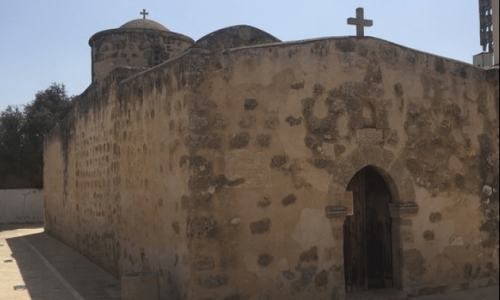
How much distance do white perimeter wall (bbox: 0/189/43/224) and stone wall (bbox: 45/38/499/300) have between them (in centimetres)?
1619

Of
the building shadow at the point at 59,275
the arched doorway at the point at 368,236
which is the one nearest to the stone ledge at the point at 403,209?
the arched doorway at the point at 368,236

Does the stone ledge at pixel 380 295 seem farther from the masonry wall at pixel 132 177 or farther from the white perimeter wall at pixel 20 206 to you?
the white perimeter wall at pixel 20 206

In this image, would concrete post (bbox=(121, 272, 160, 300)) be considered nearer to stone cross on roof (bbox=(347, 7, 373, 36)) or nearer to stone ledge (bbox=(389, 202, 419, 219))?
stone ledge (bbox=(389, 202, 419, 219))

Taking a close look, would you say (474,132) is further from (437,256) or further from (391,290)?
(391,290)

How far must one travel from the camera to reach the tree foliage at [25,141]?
2483 centimetres

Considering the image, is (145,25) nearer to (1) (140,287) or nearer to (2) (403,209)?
(1) (140,287)

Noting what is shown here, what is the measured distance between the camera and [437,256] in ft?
23.2

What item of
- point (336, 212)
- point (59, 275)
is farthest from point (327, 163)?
point (59, 275)

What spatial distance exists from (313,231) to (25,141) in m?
22.3

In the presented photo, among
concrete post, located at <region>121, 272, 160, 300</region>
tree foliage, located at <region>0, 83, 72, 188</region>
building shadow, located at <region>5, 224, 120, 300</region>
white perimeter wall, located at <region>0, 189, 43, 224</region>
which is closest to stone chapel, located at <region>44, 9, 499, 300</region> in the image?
concrete post, located at <region>121, 272, 160, 300</region>

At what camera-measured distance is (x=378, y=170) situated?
6.90 metres

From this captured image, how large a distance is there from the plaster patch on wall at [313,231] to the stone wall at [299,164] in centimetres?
1

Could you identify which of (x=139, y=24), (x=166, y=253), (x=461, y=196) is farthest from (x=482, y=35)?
(x=166, y=253)

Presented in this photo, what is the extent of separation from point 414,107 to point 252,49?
244 cm
